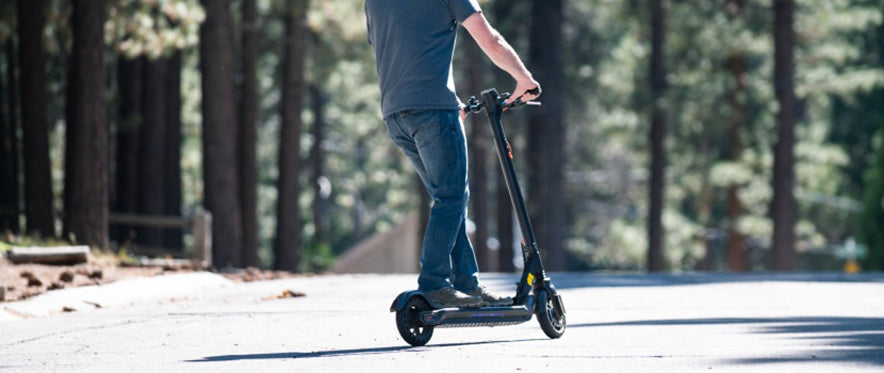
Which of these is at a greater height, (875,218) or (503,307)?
(503,307)

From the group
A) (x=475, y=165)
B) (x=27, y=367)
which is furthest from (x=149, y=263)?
(x=475, y=165)

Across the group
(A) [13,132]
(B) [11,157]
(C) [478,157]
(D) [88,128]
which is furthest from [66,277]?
(C) [478,157]

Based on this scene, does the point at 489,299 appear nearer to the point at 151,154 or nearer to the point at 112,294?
the point at 112,294

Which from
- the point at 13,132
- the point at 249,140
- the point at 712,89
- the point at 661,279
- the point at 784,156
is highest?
the point at 712,89

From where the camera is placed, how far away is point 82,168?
18.7 metres

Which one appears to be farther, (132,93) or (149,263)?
(132,93)

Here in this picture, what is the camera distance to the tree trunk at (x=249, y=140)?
30.4 metres

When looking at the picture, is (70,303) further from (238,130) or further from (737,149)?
(737,149)

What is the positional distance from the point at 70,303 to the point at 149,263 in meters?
5.69

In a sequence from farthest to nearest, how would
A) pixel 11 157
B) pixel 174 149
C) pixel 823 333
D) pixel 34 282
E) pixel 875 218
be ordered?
1. pixel 875 218
2. pixel 174 149
3. pixel 11 157
4. pixel 34 282
5. pixel 823 333

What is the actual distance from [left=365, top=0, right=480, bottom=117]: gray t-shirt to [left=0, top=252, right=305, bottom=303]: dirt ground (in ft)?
15.6

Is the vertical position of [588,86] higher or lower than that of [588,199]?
higher

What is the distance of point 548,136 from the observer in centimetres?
3653

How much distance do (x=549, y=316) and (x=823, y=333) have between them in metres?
1.68
